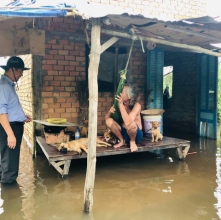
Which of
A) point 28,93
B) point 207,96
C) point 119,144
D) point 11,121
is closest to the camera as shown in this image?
point 11,121

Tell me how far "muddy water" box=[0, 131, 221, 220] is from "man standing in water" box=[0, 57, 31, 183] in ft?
1.01

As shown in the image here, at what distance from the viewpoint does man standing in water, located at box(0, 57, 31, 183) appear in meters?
3.63

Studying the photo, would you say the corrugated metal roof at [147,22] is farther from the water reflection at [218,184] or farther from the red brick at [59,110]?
the red brick at [59,110]

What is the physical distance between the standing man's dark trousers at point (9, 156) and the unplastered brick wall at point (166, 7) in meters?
4.00

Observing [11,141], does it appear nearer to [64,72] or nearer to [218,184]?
[64,72]

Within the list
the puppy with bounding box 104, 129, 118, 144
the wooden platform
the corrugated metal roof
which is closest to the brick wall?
the wooden platform

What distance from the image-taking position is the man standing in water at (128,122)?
4461 millimetres

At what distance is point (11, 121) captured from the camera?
12.3 ft

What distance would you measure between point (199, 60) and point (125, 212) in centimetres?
609

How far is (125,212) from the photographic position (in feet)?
10.4

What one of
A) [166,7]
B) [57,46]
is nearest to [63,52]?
[57,46]

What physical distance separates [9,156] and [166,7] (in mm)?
5858

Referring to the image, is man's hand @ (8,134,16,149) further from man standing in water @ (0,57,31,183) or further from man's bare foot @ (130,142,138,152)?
man's bare foot @ (130,142,138,152)

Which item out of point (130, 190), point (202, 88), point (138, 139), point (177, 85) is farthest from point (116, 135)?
point (177, 85)
